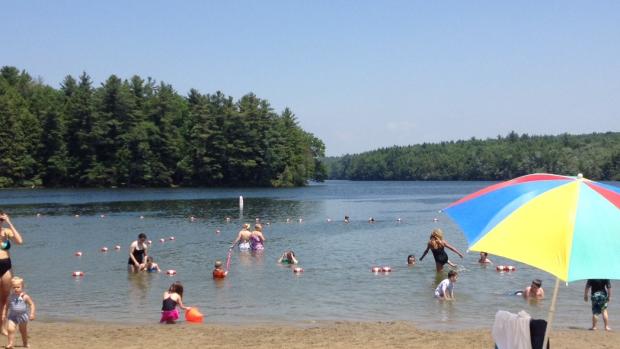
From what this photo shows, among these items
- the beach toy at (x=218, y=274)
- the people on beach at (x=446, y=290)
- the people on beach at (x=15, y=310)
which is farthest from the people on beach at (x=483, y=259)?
the people on beach at (x=15, y=310)

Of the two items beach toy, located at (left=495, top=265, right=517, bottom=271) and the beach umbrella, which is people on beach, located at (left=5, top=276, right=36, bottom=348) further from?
beach toy, located at (left=495, top=265, right=517, bottom=271)

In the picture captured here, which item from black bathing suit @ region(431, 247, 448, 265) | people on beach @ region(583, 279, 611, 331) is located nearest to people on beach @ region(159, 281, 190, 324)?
people on beach @ region(583, 279, 611, 331)

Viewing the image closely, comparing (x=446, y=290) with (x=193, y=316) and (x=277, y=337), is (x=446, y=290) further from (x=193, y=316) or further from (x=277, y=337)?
(x=193, y=316)

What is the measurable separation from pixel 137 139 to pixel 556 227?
3696 inches

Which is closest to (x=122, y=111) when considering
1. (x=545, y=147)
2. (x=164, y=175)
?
(x=164, y=175)

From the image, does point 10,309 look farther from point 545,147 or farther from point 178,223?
point 545,147

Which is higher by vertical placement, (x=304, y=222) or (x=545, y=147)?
(x=545, y=147)

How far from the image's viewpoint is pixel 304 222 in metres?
42.1

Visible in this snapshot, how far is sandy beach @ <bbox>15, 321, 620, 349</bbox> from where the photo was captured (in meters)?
11.1

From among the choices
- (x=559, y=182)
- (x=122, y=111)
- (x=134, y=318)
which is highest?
(x=122, y=111)

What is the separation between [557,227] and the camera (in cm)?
566

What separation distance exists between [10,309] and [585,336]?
32.2ft

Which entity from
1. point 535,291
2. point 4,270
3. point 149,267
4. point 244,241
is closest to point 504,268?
point 535,291

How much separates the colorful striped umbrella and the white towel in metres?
1.08
